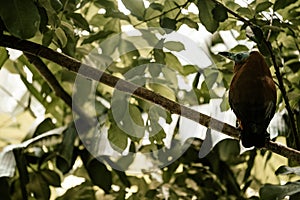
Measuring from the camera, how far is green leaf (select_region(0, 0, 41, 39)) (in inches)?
28.6

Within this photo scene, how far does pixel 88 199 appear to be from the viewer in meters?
1.09

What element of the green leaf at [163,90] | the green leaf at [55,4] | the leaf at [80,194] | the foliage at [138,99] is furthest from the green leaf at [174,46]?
the leaf at [80,194]

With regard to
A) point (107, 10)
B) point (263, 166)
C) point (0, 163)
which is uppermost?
point (107, 10)

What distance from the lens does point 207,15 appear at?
2.95 ft

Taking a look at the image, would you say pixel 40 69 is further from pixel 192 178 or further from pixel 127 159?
pixel 192 178

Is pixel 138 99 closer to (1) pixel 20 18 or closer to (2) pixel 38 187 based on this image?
(2) pixel 38 187

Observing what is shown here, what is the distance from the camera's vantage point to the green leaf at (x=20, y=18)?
0.73 m

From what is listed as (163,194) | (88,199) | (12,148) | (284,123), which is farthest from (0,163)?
(284,123)

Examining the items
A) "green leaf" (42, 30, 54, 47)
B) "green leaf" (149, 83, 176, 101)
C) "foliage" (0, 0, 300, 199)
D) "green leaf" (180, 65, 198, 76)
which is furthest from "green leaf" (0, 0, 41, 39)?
"green leaf" (180, 65, 198, 76)

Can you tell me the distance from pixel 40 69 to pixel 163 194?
0.33 metres

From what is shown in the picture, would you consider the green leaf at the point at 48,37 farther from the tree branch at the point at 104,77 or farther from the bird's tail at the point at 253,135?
the bird's tail at the point at 253,135

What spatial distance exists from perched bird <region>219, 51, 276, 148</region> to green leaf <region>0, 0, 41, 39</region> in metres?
0.31

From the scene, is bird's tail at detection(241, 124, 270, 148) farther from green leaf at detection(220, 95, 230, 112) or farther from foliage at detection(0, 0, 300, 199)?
green leaf at detection(220, 95, 230, 112)

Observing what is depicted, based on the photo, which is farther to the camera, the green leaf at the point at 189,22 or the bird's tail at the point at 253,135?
the green leaf at the point at 189,22
